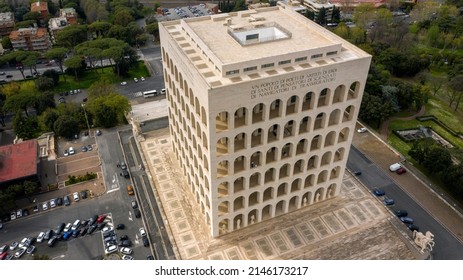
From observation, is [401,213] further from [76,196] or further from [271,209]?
[76,196]

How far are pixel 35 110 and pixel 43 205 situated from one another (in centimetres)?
5456

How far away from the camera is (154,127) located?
114 m

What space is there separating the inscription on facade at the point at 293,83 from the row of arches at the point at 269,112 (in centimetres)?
220

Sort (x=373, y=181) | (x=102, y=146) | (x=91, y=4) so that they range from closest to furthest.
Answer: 1. (x=373, y=181)
2. (x=102, y=146)
3. (x=91, y=4)

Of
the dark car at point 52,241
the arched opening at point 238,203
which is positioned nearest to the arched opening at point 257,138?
the arched opening at point 238,203

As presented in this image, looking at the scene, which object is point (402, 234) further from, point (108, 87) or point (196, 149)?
point (108, 87)

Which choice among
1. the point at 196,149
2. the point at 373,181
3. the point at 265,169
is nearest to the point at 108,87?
the point at 196,149

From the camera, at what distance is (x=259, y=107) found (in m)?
68.9

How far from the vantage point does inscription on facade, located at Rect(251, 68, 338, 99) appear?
2280 inches

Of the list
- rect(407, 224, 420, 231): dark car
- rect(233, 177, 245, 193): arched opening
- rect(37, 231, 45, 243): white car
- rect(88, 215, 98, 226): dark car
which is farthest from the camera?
rect(88, 215, 98, 226): dark car

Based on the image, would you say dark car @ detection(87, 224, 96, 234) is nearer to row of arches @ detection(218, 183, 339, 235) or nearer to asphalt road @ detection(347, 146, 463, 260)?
row of arches @ detection(218, 183, 339, 235)

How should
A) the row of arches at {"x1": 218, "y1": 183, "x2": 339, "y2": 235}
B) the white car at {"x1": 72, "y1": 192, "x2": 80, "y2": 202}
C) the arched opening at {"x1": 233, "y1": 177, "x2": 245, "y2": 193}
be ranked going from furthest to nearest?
1. the white car at {"x1": 72, "y1": 192, "x2": 80, "y2": 202}
2. the row of arches at {"x1": 218, "y1": 183, "x2": 339, "y2": 235}
3. the arched opening at {"x1": 233, "y1": 177, "x2": 245, "y2": 193}

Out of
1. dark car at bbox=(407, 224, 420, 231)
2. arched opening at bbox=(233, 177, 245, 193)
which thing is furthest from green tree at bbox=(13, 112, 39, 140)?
dark car at bbox=(407, 224, 420, 231)

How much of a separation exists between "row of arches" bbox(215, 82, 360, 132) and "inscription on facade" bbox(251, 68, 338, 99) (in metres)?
2.20
